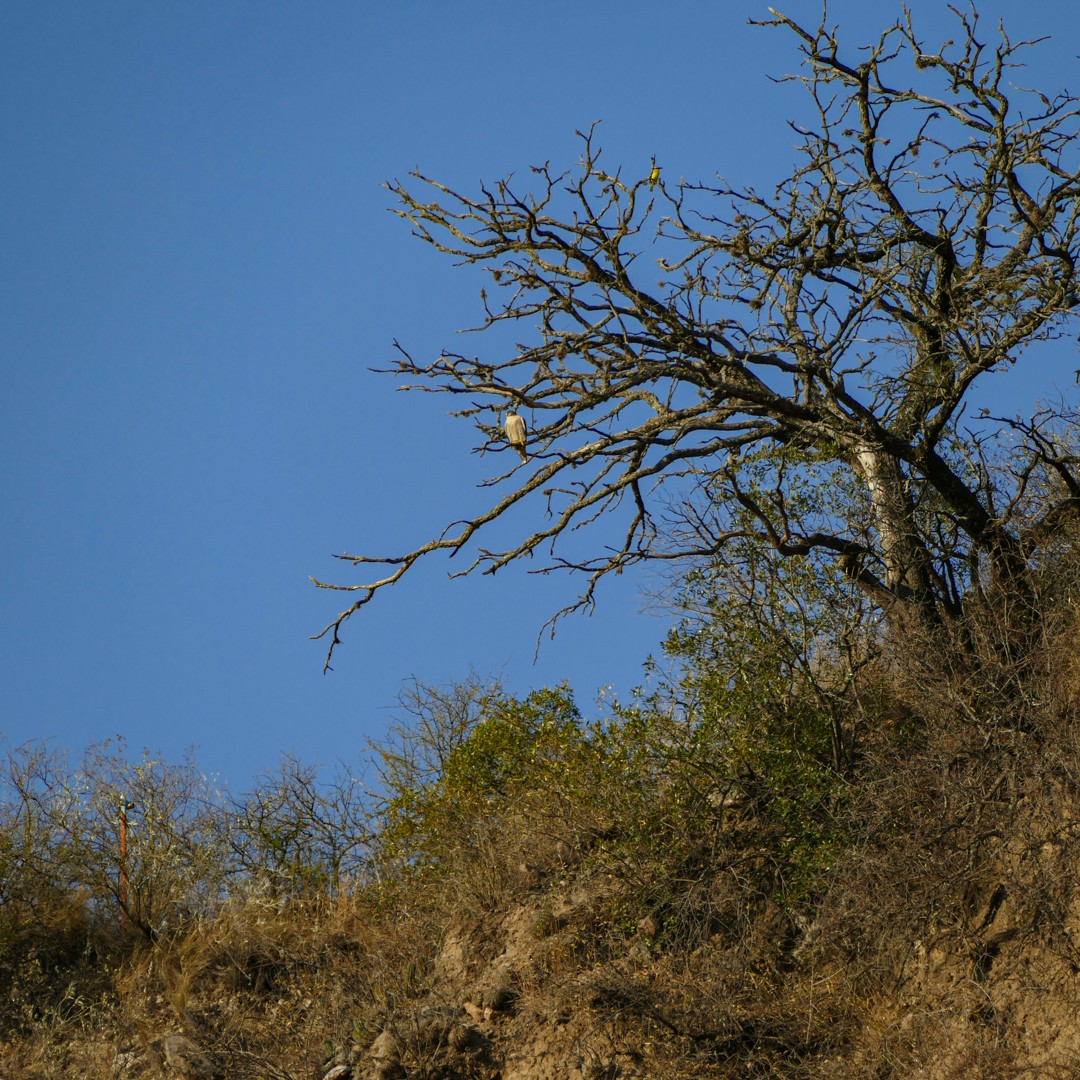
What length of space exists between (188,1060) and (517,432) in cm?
654

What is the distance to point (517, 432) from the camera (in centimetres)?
1134

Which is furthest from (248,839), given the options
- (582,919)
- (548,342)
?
(548,342)

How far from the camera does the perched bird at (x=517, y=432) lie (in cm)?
1133

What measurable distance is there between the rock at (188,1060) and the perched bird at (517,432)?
6328mm

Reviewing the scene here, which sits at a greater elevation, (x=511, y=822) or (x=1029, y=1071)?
(x=511, y=822)

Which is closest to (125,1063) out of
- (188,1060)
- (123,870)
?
(188,1060)

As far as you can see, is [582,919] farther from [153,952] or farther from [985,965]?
[153,952]

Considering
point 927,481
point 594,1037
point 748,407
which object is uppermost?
point 748,407

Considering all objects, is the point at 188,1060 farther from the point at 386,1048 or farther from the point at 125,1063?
the point at 386,1048

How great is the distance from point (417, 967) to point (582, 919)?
1.81 metres

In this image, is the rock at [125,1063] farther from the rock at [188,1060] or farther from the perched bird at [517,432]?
the perched bird at [517,432]

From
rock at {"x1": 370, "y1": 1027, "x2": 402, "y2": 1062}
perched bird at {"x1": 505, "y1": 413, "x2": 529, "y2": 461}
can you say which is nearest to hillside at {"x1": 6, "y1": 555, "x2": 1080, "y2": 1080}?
rock at {"x1": 370, "y1": 1027, "x2": 402, "y2": 1062}

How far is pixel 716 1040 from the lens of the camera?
32.9ft

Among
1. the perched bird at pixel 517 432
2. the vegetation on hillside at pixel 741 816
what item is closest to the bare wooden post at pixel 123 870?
the vegetation on hillside at pixel 741 816
